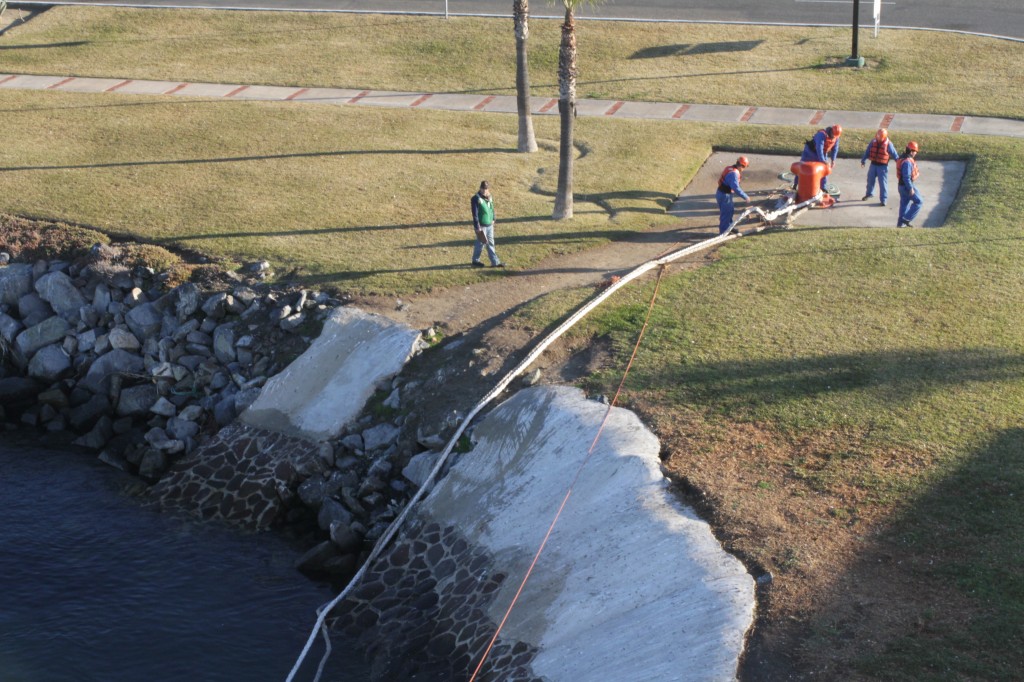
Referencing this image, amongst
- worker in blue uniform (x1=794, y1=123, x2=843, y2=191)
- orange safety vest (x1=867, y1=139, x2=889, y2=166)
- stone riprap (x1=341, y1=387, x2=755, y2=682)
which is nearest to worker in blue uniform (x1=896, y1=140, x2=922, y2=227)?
orange safety vest (x1=867, y1=139, x2=889, y2=166)

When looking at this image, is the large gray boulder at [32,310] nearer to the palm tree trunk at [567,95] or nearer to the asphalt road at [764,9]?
the palm tree trunk at [567,95]

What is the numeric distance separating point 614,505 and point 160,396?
10319mm

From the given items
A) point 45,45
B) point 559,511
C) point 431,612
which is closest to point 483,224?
point 559,511

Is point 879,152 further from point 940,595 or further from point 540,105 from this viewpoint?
point 940,595

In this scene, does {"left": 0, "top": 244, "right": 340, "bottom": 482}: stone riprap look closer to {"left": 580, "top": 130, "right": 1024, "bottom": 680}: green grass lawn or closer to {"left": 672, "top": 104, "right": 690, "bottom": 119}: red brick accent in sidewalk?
{"left": 580, "top": 130, "right": 1024, "bottom": 680}: green grass lawn

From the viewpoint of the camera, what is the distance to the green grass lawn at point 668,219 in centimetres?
1478

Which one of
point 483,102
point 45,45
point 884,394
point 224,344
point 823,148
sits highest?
point 45,45

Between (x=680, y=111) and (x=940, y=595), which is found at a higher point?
(x=680, y=111)

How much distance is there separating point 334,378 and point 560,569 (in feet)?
22.5

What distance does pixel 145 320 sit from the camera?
22.5 m

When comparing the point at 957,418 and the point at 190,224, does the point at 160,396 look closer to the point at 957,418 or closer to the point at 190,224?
the point at 190,224

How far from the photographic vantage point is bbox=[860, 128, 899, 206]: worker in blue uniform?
83.0 ft

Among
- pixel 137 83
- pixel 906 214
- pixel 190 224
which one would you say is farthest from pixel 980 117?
pixel 137 83

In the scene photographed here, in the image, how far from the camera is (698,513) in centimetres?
1474
